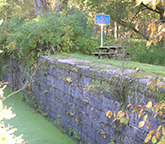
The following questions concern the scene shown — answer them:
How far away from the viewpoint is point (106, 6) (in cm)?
1065

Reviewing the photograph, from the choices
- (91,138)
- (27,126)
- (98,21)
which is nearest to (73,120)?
(91,138)

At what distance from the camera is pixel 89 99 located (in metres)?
4.26

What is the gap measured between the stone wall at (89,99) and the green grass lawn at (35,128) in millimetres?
204

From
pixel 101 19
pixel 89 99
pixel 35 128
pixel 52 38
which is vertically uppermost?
pixel 101 19

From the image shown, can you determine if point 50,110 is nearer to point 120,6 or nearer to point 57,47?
point 57,47

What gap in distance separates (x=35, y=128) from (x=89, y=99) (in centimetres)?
237

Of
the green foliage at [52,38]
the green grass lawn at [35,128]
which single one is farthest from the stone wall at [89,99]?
the green foliage at [52,38]

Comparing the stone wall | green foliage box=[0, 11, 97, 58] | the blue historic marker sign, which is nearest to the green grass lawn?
the stone wall

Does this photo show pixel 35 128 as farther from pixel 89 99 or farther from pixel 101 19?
pixel 101 19

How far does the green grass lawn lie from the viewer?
522 cm

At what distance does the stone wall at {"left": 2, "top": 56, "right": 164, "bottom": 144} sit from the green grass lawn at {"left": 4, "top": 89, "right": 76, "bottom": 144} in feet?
0.67

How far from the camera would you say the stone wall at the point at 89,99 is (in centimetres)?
317

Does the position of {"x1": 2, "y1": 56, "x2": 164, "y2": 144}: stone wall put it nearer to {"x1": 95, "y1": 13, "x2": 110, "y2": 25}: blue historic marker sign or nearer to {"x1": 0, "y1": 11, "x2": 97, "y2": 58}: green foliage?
{"x1": 0, "y1": 11, "x2": 97, "y2": 58}: green foliage

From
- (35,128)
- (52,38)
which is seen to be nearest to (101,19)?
(52,38)
